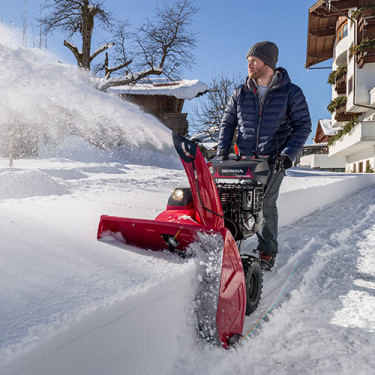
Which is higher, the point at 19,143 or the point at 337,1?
the point at 337,1

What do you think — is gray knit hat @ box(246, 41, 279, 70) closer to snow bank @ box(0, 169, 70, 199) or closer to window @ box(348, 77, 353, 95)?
snow bank @ box(0, 169, 70, 199)

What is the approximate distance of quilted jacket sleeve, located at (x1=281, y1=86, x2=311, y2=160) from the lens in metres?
2.68

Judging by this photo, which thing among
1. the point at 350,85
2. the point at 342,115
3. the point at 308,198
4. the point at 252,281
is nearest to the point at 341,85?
the point at 342,115

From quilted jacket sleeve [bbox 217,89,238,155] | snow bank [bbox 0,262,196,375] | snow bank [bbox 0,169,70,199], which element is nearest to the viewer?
snow bank [bbox 0,262,196,375]

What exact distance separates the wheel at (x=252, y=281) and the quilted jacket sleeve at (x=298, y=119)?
102 cm

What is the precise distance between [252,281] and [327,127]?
4538 centimetres

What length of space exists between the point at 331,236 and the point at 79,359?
417 centimetres

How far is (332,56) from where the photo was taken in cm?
3225

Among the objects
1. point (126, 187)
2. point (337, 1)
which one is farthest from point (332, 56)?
point (126, 187)

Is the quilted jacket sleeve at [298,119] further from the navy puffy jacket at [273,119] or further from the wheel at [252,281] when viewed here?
the wheel at [252,281]

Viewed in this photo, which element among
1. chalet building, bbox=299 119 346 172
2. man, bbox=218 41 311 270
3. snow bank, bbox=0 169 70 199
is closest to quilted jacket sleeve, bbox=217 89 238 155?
man, bbox=218 41 311 270

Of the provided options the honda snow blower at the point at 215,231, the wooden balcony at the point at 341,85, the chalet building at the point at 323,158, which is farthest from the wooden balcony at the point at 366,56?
the honda snow blower at the point at 215,231

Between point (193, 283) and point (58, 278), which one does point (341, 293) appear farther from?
point (58, 278)

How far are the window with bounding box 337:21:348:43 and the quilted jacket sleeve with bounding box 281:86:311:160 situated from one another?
1166 inches
